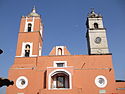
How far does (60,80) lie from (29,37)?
811 cm

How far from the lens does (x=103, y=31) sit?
2394cm

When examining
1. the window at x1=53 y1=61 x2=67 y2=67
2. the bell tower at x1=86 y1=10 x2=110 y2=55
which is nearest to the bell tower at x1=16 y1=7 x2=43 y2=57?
the window at x1=53 y1=61 x2=67 y2=67

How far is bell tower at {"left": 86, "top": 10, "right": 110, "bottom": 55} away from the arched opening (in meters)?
5.82

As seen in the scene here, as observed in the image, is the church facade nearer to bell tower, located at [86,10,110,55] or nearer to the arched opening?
the arched opening

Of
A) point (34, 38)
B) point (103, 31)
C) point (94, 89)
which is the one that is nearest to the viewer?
point (94, 89)

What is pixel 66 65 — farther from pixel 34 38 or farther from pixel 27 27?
pixel 27 27

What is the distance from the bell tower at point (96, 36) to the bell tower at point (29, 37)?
8071mm

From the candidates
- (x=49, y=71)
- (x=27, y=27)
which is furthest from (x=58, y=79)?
(x=27, y=27)

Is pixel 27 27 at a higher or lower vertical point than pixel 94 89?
higher

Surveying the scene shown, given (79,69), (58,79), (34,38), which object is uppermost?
(34,38)

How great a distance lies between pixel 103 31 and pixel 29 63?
12495mm

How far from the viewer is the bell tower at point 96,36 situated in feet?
74.1

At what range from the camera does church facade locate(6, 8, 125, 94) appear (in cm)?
1855

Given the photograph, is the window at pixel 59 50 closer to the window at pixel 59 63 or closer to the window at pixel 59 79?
the window at pixel 59 63
